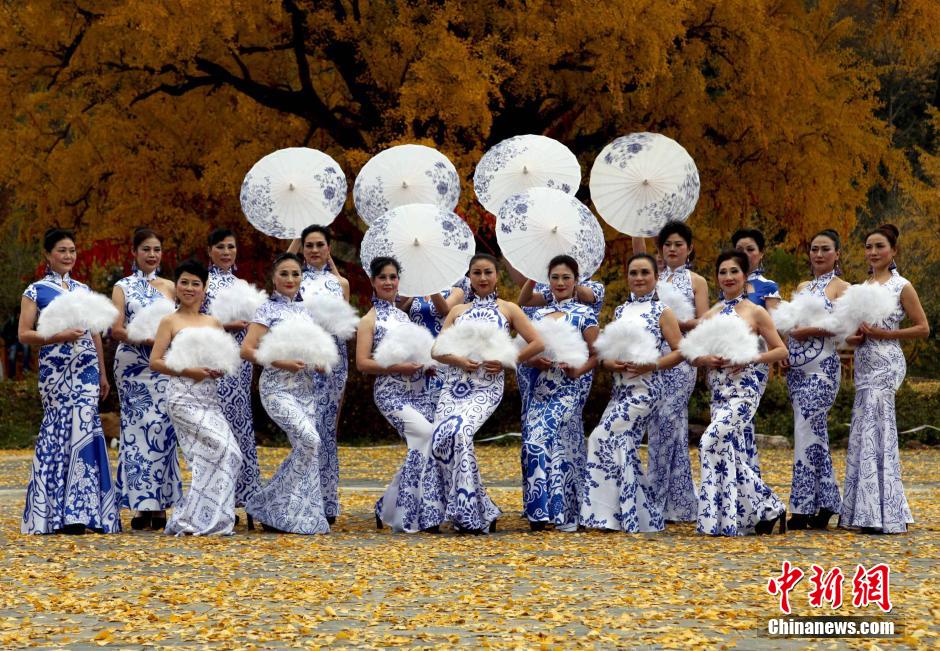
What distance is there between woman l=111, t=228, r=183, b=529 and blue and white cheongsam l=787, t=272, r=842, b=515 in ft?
14.5

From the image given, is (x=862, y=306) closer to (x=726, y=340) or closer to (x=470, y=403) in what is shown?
(x=726, y=340)

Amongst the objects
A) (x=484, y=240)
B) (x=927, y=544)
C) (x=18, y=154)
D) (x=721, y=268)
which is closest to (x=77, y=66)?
(x=18, y=154)

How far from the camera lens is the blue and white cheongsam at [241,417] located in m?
10.4

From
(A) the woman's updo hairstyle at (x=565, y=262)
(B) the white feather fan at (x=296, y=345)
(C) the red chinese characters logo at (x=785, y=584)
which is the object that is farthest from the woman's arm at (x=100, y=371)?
(C) the red chinese characters logo at (x=785, y=584)

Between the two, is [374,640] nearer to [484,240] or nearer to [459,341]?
[459,341]

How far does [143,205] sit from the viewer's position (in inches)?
737

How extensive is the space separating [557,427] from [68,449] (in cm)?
337

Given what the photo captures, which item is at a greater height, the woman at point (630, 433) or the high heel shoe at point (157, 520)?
the woman at point (630, 433)

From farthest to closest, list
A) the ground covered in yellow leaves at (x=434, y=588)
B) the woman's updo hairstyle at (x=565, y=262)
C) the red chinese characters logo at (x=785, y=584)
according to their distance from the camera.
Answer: the woman's updo hairstyle at (x=565, y=262) → the red chinese characters logo at (x=785, y=584) → the ground covered in yellow leaves at (x=434, y=588)

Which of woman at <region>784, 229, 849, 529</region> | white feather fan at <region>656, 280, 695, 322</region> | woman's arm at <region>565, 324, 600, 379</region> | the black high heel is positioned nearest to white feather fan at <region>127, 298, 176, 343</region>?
the black high heel

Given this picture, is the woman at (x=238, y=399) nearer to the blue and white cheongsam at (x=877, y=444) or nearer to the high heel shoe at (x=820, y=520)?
the high heel shoe at (x=820, y=520)

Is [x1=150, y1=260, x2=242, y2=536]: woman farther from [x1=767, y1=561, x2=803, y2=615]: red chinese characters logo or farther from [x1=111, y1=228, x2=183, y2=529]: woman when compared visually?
[x1=767, y1=561, x2=803, y2=615]: red chinese characters logo

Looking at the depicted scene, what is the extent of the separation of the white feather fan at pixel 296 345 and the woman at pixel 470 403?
78 cm

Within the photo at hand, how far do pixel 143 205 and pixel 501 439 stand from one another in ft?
Answer: 19.7
